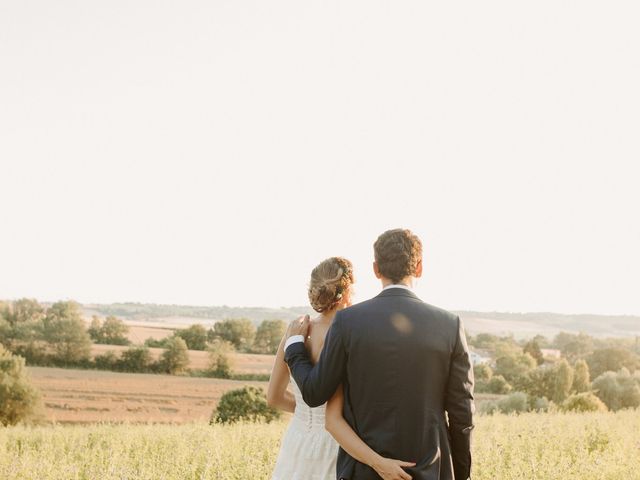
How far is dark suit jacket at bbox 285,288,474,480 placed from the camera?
287 centimetres

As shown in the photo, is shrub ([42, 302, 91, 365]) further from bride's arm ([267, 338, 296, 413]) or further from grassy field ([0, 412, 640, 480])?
bride's arm ([267, 338, 296, 413])

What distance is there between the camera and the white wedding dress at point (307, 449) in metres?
3.62

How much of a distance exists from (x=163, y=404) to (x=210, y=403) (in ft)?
11.1

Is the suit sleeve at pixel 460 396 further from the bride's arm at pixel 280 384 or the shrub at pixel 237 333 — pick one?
the shrub at pixel 237 333

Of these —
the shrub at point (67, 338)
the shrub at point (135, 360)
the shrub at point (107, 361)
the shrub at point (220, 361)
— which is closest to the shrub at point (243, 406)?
the shrub at point (220, 361)

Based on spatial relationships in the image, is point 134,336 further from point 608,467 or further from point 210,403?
point 608,467

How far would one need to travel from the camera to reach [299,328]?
134 inches

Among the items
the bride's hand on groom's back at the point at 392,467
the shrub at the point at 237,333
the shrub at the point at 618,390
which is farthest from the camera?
the shrub at the point at 237,333

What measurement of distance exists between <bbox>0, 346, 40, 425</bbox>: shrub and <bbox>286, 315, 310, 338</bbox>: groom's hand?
117 feet

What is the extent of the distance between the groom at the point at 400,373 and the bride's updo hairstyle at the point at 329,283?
40 cm

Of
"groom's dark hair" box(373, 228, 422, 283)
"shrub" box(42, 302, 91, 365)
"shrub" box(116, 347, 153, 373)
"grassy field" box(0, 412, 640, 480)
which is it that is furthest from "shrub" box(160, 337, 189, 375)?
"groom's dark hair" box(373, 228, 422, 283)

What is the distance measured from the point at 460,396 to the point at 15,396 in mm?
36691

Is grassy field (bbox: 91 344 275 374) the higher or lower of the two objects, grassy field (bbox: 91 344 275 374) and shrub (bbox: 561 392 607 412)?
the lower

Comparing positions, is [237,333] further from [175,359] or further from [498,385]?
[498,385]
